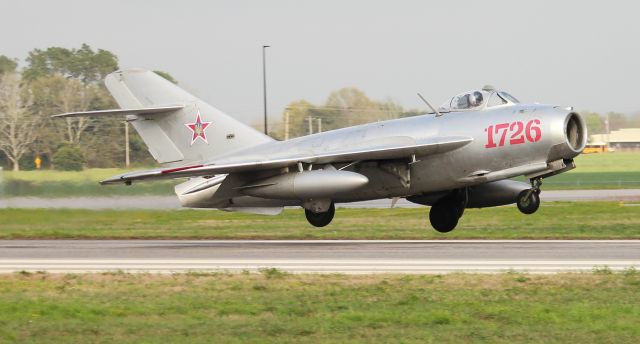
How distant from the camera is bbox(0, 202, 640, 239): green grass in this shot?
76.0ft

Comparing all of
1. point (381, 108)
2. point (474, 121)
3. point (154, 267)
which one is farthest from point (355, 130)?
point (381, 108)

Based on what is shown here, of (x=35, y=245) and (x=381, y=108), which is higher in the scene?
(x=381, y=108)

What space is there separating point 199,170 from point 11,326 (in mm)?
10190

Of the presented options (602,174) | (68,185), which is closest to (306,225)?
(68,185)

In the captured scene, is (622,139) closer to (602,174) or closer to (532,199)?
(602,174)

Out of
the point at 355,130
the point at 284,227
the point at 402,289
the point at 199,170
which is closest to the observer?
the point at 402,289

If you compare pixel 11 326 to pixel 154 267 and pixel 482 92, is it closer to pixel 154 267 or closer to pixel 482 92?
pixel 154 267

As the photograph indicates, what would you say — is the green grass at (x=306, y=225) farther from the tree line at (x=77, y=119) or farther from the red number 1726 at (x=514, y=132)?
the tree line at (x=77, y=119)

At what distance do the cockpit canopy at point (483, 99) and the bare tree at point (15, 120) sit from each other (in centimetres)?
2680

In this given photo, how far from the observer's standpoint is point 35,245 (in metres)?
21.5

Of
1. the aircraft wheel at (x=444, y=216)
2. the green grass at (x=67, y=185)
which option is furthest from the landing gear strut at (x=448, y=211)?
the green grass at (x=67, y=185)

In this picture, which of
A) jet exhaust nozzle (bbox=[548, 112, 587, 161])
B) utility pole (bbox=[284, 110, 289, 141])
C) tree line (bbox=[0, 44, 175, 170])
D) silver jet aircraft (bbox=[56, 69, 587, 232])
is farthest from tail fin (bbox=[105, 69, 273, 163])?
utility pole (bbox=[284, 110, 289, 141])

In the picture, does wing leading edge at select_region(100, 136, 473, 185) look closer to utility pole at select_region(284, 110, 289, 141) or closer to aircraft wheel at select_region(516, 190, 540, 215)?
aircraft wheel at select_region(516, 190, 540, 215)

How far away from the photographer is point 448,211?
73.6 feet
